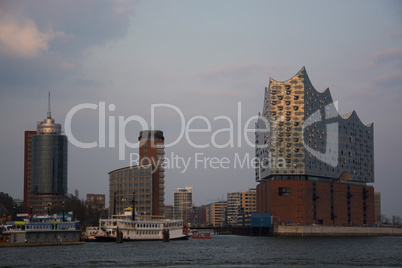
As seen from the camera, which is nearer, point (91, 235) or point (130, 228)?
point (130, 228)

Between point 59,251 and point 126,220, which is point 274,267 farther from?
point 126,220

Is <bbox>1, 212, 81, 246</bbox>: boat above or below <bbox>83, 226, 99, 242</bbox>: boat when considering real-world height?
above

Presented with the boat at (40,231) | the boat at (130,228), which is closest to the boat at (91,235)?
the boat at (130,228)

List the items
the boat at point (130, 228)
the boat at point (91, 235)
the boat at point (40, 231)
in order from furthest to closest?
the boat at point (91, 235) < the boat at point (130, 228) < the boat at point (40, 231)

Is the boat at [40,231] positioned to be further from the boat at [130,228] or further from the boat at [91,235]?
the boat at [91,235]

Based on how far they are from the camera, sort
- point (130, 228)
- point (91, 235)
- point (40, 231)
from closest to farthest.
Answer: point (40, 231), point (130, 228), point (91, 235)

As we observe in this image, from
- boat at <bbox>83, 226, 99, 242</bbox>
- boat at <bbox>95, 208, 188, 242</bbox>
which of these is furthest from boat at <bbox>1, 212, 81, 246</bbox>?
boat at <bbox>83, 226, 99, 242</bbox>

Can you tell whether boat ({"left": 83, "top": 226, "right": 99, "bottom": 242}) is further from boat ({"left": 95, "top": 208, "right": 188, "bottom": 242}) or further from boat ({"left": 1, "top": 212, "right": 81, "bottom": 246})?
boat ({"left": 1, "top": 212, "right": 81, "bottom": 246})

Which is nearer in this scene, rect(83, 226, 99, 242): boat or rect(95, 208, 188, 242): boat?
rect(95, 208, 188, 242): boat

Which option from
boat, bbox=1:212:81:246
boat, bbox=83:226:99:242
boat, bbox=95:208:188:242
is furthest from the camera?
boat, bbox=83:226:99:242

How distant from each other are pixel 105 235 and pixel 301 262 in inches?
3045

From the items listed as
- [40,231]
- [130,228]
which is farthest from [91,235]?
[40,231]

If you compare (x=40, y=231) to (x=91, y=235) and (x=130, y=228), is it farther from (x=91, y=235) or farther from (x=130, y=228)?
(x=91, y=235)

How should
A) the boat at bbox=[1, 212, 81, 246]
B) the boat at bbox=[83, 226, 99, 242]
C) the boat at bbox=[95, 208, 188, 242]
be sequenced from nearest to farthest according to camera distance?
the boat at bbox=[1, 212, 81, 246]
the boat at bbox=[95, 208, 188, 242]
the boat at bbox=[83, 226, 99, 242]
